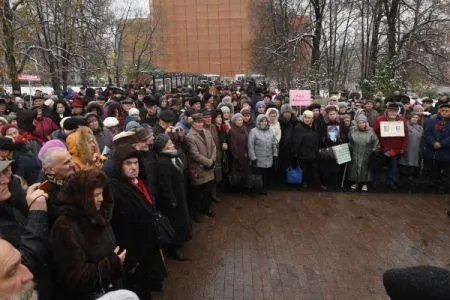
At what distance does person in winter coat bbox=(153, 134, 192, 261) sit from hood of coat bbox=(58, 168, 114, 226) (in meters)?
2.13

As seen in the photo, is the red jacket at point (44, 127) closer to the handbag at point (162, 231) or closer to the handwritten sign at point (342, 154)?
the handbag at point (162, 231)

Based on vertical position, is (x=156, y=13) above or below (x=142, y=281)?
above

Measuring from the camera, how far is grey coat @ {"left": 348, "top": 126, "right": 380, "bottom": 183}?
8156mm

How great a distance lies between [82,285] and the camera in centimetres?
262

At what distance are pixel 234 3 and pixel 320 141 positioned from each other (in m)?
68.4

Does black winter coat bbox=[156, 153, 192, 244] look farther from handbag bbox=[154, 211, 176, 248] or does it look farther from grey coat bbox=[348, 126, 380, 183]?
grey coat bbox=[348, 126, 380, 183]

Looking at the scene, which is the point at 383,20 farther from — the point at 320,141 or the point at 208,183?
the point at 208,183

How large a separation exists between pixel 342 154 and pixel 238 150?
2178 millimetres

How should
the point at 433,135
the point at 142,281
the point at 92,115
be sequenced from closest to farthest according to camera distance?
the point at 142,281 → the point at 92,115 → the point at 433,135

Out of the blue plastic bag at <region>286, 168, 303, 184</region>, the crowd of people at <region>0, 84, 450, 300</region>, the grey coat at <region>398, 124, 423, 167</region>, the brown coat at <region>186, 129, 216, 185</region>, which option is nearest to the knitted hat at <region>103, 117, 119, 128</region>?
the crowd of people at <region>0, 84, 450, 300</region>

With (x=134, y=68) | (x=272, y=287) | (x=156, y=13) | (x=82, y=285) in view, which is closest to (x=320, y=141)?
(x=272, y=287)

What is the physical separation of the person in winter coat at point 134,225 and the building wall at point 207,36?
69.1m

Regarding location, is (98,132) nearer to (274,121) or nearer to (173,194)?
(173,194)

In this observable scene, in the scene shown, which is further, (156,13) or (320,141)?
(156,13)
